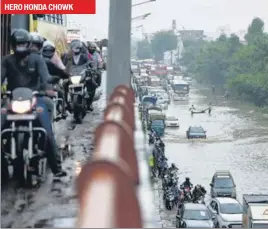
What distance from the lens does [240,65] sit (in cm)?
6862

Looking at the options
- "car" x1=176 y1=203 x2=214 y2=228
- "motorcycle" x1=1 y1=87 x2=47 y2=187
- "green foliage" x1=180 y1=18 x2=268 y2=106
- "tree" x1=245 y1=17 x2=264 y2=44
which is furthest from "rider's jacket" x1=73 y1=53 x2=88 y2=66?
"tree" x1=245 y1=17 x2=264 y2=44

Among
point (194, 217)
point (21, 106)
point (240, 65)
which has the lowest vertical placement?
point (194, 217)

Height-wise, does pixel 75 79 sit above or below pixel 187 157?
above

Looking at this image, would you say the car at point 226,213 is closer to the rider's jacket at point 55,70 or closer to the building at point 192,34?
the rider's jacket at point 55,70

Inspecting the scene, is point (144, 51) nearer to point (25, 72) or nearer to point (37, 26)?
point (37, 26)

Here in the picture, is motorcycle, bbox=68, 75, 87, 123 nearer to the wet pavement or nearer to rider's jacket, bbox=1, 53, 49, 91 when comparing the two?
the wet pavement

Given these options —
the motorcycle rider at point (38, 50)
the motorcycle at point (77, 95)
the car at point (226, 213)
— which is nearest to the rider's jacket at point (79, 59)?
the motorcycle at point (77, 95)

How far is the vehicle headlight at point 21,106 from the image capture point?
184 inches

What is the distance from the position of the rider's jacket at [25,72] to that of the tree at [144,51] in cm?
11614

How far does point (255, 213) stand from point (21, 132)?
12.8 meters

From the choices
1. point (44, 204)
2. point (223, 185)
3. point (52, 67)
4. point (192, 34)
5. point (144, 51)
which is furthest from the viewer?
point (192, 34)

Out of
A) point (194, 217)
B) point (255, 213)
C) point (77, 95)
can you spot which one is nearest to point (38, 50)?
point (77, 95)

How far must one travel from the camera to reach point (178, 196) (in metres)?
21.6

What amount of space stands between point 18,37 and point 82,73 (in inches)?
118
